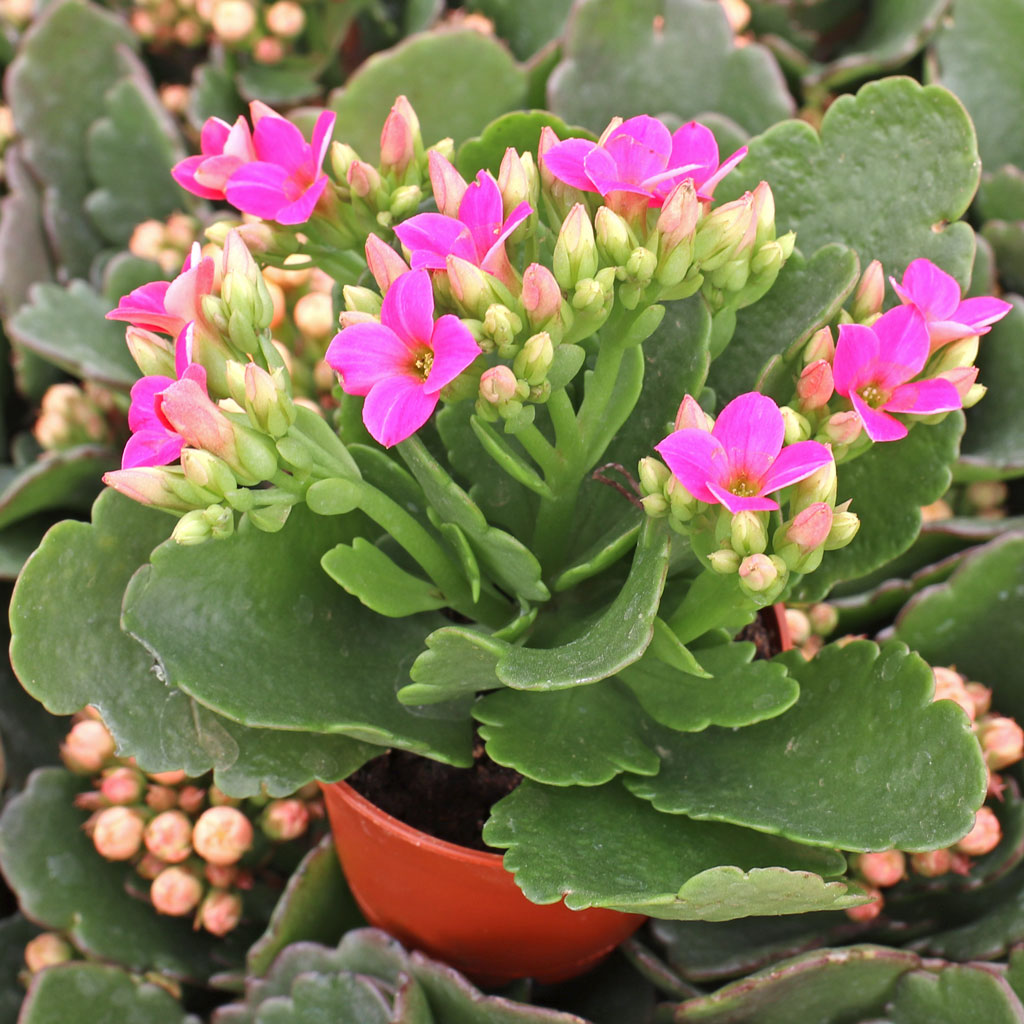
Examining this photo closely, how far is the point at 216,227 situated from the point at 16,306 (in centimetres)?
43

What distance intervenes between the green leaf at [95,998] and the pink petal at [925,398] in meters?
0.62

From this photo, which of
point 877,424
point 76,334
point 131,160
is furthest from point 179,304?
point 131,160

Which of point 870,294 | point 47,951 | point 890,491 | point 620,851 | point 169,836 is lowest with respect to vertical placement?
point 47,951

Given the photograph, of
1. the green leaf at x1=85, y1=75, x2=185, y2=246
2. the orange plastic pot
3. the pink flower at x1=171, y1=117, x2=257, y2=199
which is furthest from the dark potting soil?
the green leaf at x1=85, y1=75, x2=185, y2=246

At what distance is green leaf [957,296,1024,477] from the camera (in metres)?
0.75

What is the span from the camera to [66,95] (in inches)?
39.8

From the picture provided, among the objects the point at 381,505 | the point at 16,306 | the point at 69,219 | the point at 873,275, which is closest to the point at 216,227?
the point at 381,505

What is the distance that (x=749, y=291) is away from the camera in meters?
0.52

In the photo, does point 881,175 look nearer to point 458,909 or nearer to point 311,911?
point 458,909

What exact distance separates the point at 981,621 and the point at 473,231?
0.47 m

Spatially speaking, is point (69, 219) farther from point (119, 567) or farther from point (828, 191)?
point (828, 191)

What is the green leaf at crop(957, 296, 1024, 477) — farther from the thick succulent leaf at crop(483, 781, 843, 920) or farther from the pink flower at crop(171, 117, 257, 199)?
the pink flower at crop(171, 117, 257, 199)

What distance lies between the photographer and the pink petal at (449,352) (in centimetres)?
40

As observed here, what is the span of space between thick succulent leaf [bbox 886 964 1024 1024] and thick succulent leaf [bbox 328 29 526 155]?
26.2 inches
